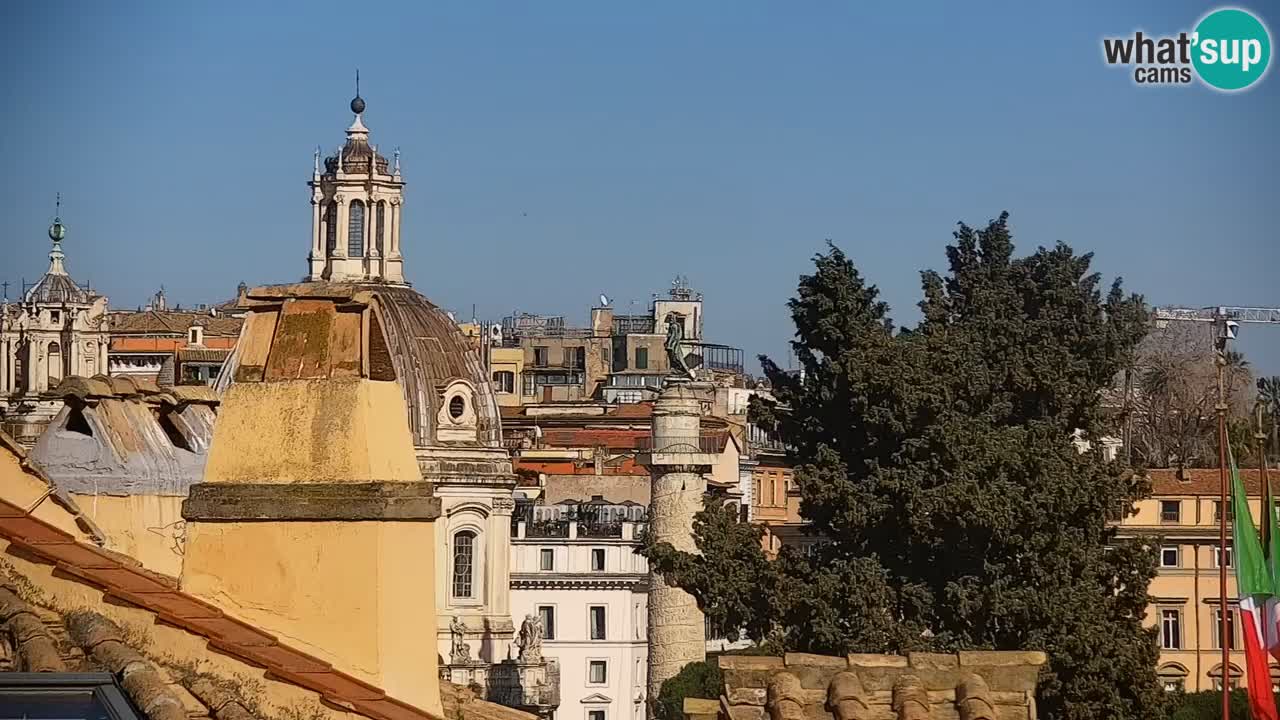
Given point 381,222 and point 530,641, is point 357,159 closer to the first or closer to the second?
point 381,222

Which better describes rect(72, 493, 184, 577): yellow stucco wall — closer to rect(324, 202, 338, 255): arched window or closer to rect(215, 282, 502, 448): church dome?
rect(215, 282, 502, 448): church dome

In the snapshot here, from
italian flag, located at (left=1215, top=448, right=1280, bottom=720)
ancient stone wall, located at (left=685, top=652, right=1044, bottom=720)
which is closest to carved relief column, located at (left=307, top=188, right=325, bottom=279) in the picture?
italian flag, located at (left=1215, top=448, right=1280, bottom=720)

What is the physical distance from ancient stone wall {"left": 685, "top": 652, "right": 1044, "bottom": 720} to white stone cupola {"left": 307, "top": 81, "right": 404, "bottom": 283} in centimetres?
6767

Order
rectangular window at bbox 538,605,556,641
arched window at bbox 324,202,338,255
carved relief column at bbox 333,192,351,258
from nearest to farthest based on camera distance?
rectangular window at bbox 538,605,556,641
carved relief column at bbox 333,192,351,258
arched window at bbox 324,202,338,255

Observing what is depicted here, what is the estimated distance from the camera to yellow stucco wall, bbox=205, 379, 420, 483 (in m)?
11.4

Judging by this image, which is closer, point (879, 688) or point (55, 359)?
point (879, 688)

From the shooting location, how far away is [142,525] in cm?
1584

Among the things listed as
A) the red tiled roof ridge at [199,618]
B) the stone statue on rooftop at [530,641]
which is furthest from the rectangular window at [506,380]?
the red tiled roof ridge at [199,618]

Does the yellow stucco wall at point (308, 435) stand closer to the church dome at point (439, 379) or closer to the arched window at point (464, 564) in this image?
the church dome at point (439, 379)

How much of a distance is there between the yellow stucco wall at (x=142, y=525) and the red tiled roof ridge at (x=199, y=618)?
4087mm

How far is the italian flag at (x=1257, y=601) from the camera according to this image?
101 ft

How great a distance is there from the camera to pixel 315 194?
82.0 metres

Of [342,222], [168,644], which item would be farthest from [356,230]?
[168,644]

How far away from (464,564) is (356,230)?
10.9 metres
